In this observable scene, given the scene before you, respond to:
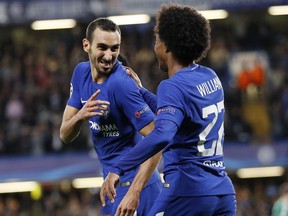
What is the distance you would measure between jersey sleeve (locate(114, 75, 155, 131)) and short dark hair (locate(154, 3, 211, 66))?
725 mm

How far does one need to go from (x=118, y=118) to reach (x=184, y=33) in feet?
3.73

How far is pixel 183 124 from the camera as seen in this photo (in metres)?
5.72

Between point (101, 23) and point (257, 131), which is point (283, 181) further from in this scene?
point (101, 23)

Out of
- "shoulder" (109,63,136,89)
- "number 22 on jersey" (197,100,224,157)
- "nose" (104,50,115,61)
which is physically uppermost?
"nose" (104,50,115,61)

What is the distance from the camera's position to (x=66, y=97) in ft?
65.8

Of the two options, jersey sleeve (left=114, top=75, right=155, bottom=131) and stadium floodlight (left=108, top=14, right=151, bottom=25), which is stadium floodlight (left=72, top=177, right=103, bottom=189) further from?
jersey sleeve (left=114, top=75, right=155, bottom=131)

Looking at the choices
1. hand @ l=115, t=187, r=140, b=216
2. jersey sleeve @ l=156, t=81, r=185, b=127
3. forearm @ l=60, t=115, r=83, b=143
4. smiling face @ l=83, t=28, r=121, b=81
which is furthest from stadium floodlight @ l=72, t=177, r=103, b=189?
jersey sleeve @ l=156, t=81, r=185, b=127

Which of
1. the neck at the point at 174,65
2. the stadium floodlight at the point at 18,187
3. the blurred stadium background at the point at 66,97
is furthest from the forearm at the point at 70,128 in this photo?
the stadium floodlight at the point at 18,187

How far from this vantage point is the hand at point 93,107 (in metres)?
6.33

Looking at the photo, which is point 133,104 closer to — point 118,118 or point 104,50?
point 118,118

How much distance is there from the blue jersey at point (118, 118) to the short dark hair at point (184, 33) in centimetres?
75

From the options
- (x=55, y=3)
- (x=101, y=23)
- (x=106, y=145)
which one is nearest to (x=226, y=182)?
(x=106, y=145)

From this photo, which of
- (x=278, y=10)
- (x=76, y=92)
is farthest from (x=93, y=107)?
(x=278, y=10)

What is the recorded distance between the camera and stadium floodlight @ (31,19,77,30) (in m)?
22.1
